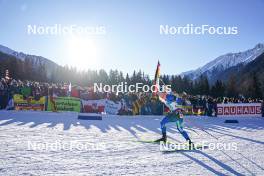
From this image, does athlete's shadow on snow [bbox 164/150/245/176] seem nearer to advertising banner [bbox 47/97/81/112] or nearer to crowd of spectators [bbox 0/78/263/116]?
crowd of spectators [bbox 0/78/263/116]

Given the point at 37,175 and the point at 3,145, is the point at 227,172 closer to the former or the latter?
the point at 37,175

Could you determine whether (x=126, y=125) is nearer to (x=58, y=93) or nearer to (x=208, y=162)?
(x=58, y=93)

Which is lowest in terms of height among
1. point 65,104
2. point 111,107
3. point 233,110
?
point 233,110

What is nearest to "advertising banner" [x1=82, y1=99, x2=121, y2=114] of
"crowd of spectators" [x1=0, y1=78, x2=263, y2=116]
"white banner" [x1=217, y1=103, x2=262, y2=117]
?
"crowd of spectators" [x1=0, y1=78, x2=263, y2=116]

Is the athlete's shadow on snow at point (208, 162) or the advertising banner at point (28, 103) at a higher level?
the advertising banner at point (28, 103)

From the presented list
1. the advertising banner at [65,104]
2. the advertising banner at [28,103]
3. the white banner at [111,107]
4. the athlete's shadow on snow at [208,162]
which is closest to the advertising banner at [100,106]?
the white banner at [111,107]

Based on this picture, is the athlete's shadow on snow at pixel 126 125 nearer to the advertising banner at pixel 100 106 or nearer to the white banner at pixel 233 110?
the advertising banner at pixel 100 106

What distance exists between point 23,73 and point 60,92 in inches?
3267

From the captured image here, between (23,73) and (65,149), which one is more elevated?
(23,73)

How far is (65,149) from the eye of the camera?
8820 mm

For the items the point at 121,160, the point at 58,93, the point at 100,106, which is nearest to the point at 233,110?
the point at 100,106

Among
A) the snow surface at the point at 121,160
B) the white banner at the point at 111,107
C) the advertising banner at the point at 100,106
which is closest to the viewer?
the snow surface at the point at 121,160

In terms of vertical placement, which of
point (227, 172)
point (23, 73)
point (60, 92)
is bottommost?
point (227, 172)

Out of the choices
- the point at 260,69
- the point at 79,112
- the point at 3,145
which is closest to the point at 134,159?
the point at 3,145
